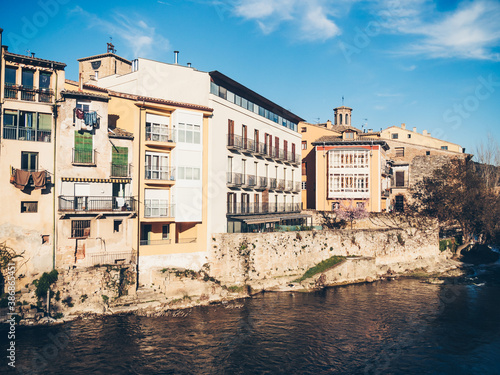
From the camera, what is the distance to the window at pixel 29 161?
31.0 meters

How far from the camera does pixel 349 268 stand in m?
45.6

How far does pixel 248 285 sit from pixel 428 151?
170 feet

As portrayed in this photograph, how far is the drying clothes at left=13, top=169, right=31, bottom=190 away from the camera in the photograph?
3012 centimetres

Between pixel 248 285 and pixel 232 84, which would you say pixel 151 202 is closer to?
pixel 248 285

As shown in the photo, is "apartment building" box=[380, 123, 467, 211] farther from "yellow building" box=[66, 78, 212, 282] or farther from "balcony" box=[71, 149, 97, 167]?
"balcony" box=[71, 149, 97, 167]

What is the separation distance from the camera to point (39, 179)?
101 feet

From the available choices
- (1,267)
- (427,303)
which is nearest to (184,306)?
(1,267)

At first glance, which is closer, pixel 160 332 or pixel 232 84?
pixel 160 332

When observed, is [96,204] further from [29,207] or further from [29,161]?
[29,161]

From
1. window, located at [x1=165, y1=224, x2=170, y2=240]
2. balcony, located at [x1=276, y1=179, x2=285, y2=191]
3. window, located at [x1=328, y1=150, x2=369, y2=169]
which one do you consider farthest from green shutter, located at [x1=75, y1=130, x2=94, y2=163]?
window, located at [x1=328, y1=150, x2=369, y2=169]

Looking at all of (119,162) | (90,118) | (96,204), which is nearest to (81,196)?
(96,204)

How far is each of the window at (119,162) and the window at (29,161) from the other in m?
6.26

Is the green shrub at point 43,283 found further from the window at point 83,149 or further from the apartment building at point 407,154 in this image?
the apartment building at point 407,154

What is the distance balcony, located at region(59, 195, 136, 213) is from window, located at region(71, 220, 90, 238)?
119 cm
